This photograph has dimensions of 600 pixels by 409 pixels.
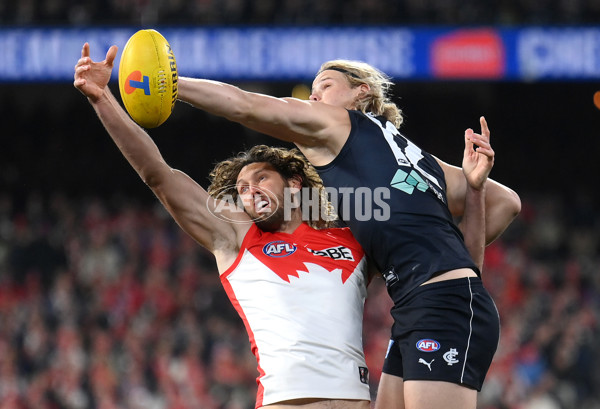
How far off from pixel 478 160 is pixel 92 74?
1919 mm

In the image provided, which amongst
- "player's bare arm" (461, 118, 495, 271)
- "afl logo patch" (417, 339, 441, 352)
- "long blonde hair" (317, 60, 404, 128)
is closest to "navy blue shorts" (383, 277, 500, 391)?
"afl logo patch" (417, 339, 441, 352)

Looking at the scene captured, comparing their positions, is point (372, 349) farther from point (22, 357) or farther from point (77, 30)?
point (77, 30)

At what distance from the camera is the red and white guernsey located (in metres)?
3.89

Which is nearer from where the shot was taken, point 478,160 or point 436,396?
point 436,396

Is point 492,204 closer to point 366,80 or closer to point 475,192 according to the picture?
point 475,192

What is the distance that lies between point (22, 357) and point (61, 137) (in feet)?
16.8

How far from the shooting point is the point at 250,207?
4316 mm

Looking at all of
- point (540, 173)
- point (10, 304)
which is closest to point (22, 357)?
point (10, 304)

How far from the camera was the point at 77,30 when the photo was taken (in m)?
12.1

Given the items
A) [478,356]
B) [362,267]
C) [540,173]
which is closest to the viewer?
[478,356]

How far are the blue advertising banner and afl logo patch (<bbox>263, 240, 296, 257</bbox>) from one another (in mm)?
7951

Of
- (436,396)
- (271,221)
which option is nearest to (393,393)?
(436,396)

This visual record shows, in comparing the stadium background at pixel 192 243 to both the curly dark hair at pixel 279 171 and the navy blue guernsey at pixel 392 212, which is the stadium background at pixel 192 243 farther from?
the navy blue guernsey at pixel 392 212

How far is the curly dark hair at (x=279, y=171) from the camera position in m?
4.54
